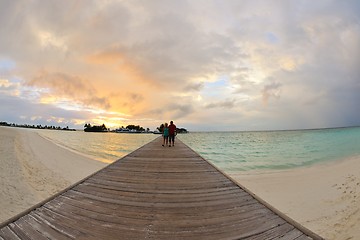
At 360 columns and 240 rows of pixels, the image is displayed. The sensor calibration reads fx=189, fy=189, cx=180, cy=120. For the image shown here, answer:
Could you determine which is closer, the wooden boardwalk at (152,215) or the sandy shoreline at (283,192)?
the wooden boardwalk at (152,215)

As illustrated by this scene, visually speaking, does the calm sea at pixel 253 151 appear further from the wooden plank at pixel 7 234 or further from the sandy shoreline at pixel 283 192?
the wooden plank at pixel 7 234

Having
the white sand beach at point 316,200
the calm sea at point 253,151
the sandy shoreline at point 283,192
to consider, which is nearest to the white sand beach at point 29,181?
the sandy shoreline at point 283,192

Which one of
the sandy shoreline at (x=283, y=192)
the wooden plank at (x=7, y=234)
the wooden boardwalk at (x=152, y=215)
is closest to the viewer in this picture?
the wooden plank at (x=7, y=234)

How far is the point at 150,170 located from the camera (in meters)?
6.40

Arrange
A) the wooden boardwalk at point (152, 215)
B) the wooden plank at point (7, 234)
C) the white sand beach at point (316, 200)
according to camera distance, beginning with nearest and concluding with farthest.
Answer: the wooden plank at point (7, 234), the wooden boardwalk at point (152, 215), the white sand beach at point (316, 200)

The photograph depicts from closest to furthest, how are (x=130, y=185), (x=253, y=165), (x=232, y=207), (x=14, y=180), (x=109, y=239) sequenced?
(x=109, y=239) < (x=232, y=207) < (x=130, y=185) < (x=14, y=180) < (x=253, y=165)

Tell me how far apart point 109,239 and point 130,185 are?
233cm

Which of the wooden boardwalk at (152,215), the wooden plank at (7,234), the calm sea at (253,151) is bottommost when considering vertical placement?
the calm sea at (253,151)

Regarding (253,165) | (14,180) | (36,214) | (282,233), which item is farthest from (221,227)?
(253,165)

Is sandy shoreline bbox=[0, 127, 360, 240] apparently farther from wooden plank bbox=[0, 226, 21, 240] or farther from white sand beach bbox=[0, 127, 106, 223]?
wooden plank bbox=[0, 226, 21, 240]

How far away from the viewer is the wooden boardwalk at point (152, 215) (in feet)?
8.27

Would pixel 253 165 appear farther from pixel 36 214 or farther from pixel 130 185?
pixel 36 214

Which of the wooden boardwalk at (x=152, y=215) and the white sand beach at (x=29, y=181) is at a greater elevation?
the wooden boardwalk at (x=152, y=215)

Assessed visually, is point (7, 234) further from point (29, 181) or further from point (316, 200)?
point (316, 200)
